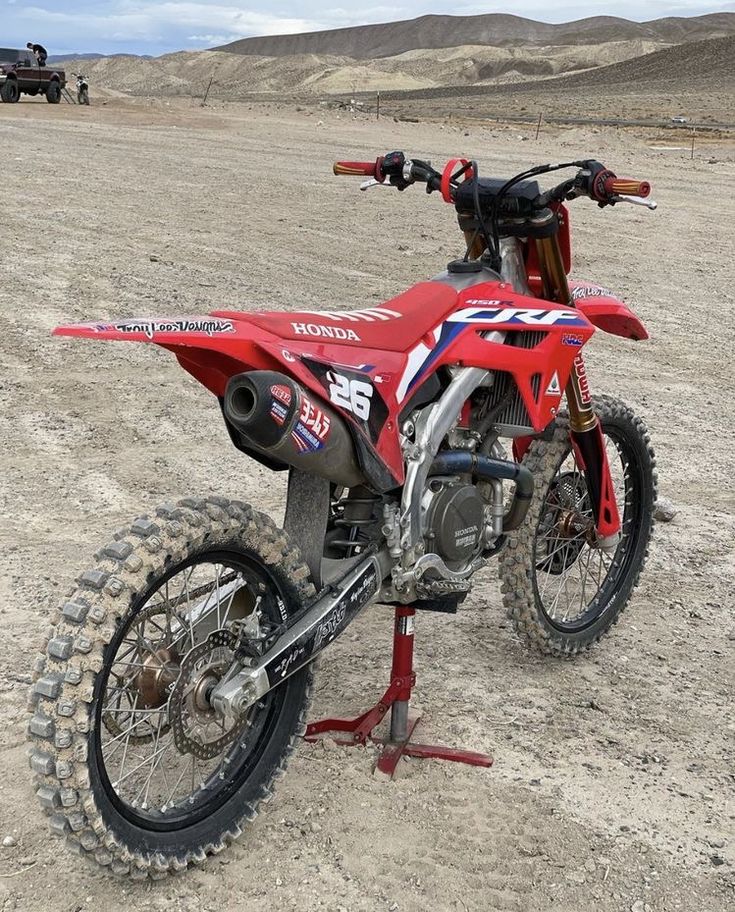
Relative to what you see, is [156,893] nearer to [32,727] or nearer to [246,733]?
[246,733]

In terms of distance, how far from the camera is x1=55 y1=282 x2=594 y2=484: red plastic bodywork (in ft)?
8.50

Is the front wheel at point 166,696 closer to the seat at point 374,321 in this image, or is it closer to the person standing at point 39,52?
the seat at point 374,321

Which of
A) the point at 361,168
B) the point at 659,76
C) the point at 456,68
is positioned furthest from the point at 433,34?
the point at 361,168

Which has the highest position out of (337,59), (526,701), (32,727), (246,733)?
(337,59)

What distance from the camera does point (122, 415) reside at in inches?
253

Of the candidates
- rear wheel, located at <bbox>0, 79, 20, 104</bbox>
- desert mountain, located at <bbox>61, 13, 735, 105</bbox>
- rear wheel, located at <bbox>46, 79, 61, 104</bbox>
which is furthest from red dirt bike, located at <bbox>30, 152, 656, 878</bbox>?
desert mountain, located at <bbox>61, 13, 735, 105</bbox>

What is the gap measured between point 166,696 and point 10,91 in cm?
2903

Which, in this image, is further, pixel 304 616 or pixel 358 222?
pixel 358 222

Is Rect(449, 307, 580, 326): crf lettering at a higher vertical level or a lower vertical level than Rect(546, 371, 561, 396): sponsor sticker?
higher

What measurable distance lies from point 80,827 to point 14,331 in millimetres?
5691

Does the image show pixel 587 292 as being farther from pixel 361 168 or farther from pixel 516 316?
pixel 361 168

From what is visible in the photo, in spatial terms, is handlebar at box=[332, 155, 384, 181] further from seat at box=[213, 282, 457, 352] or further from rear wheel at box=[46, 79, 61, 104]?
rear wheel at box=[46, 79, 61, 104]

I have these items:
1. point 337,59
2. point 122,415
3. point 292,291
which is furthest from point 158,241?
point 337,59

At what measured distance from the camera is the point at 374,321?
3033mm
